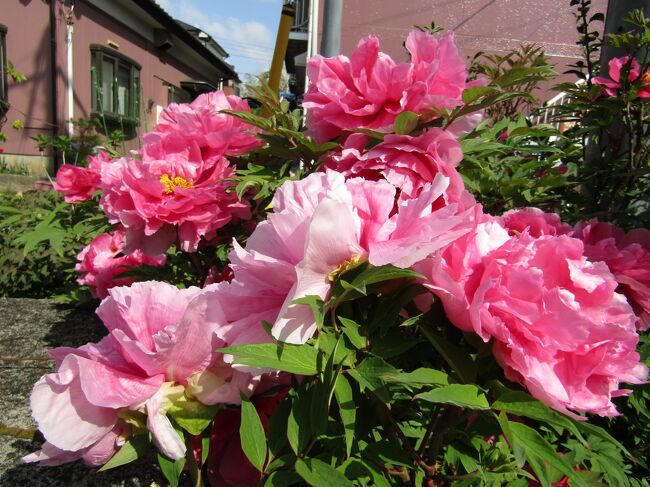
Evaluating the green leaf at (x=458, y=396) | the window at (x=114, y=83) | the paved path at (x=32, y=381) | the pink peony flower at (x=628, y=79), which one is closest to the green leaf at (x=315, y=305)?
the green leaf at (x=458, y=396)

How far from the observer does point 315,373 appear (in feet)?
1.68

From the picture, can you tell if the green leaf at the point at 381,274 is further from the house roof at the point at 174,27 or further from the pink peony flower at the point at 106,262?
the house roof at the point at 174,27

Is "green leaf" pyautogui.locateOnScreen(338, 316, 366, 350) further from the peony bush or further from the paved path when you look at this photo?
the paved path

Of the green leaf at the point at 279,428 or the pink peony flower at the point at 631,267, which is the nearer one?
the green leaf at the point at 279,428

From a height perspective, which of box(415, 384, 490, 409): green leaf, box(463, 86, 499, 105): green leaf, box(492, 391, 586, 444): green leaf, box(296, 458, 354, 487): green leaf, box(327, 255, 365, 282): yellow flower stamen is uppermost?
box(463, 86, 499, 105): green leaf

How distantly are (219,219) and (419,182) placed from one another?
→ 0.53 m

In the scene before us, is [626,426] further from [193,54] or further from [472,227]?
[193,54]

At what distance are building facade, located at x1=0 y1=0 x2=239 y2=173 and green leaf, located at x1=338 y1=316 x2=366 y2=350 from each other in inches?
291

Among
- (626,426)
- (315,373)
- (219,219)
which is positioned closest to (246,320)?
(315,373)

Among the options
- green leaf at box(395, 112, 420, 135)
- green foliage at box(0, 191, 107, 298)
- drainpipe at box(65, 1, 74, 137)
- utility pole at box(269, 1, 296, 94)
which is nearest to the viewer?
green leaf at box(395, 112, 420, 135)

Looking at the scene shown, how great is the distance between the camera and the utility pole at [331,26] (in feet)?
8.95

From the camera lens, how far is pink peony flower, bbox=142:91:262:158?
1.16m

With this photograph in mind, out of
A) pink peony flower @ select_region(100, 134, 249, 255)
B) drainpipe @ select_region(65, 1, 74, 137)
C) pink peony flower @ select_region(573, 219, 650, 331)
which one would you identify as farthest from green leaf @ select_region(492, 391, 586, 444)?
drainpipe @ select_region(65, 1, 74, 137)

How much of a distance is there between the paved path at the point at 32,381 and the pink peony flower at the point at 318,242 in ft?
1.85
